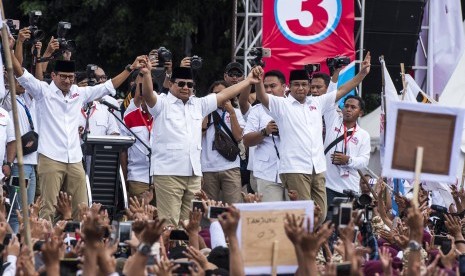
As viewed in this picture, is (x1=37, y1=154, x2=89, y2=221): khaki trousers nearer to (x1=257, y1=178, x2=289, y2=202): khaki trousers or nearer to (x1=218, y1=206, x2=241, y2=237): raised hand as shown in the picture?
(x1=257, y1=178, x2=289, y2=202): khaki trousers

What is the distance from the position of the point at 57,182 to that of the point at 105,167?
0.99 metres

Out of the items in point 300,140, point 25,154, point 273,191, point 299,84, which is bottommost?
point 273,191

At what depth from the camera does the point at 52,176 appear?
14117 millimetres

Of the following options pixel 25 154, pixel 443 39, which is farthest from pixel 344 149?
pixel 443 39

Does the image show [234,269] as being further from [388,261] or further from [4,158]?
[4,158]

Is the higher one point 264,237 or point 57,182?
point 264,237

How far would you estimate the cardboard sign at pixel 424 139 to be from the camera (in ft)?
33.2

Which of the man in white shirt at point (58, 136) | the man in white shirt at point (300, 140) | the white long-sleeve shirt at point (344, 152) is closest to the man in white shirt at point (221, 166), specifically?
the white long-sleeve shirt at point (344, 152)

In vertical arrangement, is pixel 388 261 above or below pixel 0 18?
below

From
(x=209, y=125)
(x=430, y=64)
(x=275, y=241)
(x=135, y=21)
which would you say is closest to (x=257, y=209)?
(x=275, y=241)

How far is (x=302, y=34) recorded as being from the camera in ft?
61.5

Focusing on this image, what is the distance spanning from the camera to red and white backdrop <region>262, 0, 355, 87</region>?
18.6m

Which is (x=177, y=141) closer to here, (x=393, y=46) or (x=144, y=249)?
(x=144, y=249)

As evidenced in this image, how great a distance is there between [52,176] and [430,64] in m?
8.21
